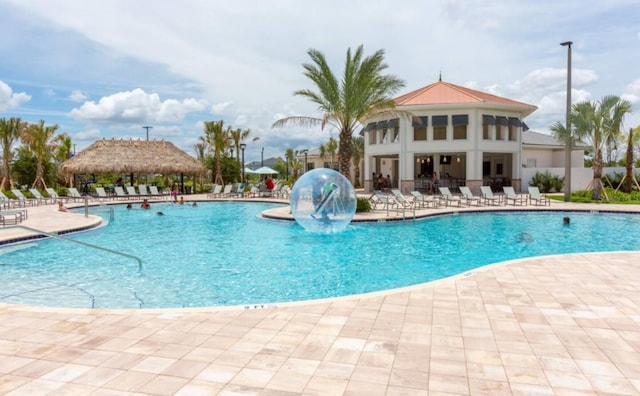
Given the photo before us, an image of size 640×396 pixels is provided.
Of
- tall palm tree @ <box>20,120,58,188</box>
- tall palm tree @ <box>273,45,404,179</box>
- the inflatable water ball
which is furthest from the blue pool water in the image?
tall palm tree @ <box>20,120,58,188</box>

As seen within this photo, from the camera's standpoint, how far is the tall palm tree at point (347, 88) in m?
18.4

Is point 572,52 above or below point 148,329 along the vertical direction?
above

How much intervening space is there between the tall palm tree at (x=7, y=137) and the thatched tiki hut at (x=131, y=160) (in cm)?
350

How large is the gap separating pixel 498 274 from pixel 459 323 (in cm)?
262

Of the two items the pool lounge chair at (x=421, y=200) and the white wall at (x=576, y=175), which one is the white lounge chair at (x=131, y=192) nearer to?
the pool lounge chair at (x=421, y=200)

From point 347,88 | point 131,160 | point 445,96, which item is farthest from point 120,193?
point 445,96

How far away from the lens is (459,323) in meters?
4.64

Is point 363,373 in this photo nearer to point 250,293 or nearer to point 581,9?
point 250,293

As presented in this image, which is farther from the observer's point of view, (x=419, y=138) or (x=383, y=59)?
(x=419, y=138)

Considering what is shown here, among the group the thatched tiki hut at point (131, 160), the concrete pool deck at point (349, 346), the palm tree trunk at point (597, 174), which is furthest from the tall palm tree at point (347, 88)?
the thatched tiki hut at point (131, 160)

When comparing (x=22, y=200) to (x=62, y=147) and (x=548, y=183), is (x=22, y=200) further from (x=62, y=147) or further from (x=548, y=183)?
(x=548, y=183)

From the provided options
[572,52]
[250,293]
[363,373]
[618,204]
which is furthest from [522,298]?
[572,52]

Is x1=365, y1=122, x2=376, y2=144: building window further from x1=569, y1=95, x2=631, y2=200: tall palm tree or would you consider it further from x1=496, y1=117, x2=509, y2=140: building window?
x1=569, y1=95, x2=631, y2=200: tall palm tree

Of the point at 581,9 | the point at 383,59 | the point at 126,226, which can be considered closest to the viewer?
the point at 581,9
